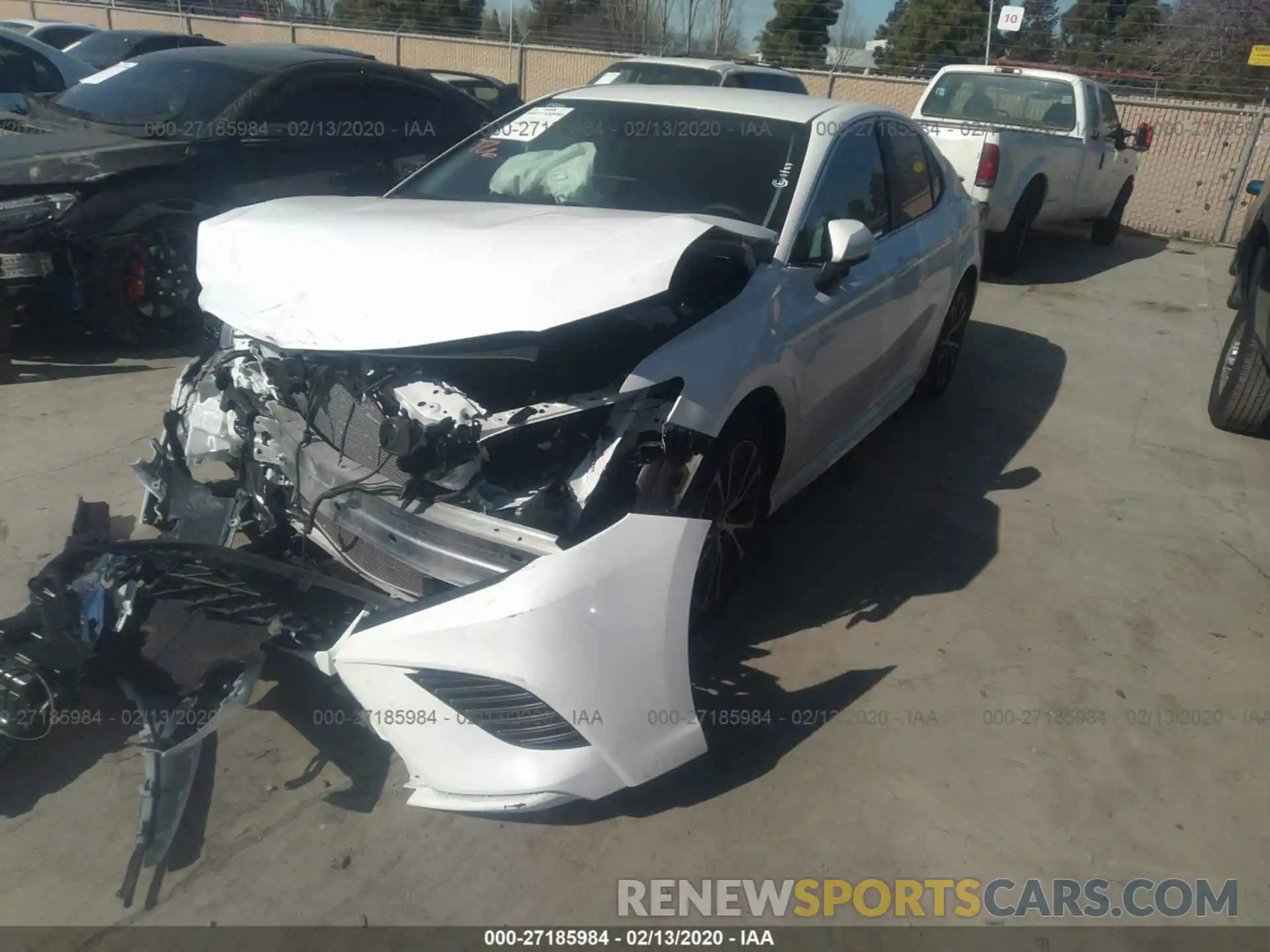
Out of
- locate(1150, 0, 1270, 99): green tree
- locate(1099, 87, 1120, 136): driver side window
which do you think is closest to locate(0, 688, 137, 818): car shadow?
locate(1099, 87, 1120, 136): driver side window

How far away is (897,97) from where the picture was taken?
1616 cm

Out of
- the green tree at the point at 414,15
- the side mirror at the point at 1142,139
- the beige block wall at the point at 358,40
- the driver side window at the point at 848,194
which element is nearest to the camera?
the driver side window at the point at 848,194

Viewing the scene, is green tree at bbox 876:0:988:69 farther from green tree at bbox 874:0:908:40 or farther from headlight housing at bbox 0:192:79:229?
headlight housing at bbox 0:192:79:229

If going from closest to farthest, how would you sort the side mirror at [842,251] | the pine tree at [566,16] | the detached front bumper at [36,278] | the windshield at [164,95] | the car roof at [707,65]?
the side mirror at [842,251] < the detached front bumper at [36,278] < the windshield at [164,95] < the car roof at [707,65] < the pine tree at [566,16]

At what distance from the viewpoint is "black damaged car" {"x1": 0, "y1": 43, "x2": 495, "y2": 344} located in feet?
18.3

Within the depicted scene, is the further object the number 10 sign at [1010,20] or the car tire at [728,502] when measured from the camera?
the number 10 sign at [1010,20]

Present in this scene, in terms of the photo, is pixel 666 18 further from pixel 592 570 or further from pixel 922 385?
pixel 592 570

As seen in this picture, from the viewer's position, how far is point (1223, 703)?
11.6 feet

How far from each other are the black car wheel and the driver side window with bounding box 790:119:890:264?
394cm

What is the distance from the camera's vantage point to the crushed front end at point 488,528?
2432 millimetres

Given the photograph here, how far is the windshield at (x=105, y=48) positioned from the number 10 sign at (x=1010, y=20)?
44.3ft

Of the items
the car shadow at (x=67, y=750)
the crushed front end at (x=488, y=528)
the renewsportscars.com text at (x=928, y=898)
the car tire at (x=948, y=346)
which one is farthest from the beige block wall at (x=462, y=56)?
the renewsportscars.com text at (x=928, y=898)

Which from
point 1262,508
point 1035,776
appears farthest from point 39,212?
point 1262,508

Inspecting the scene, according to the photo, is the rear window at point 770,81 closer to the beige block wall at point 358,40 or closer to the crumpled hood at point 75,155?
the crumpled hood at point 75,155
